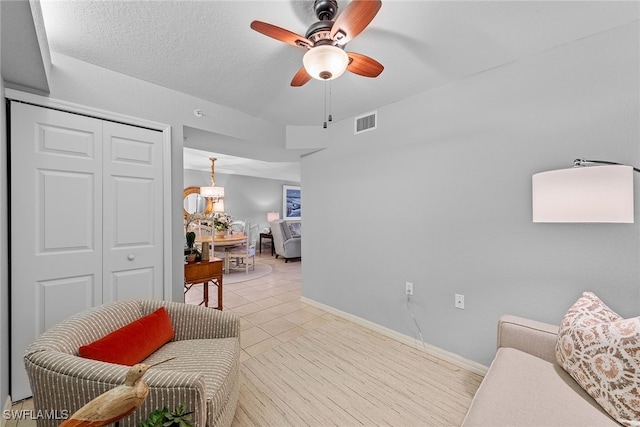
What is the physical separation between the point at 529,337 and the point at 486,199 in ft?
3.22

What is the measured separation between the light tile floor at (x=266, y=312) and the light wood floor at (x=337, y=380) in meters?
0.01

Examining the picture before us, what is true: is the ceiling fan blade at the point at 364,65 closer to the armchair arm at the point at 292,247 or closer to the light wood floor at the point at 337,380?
the light wood floor at the point at 337,380

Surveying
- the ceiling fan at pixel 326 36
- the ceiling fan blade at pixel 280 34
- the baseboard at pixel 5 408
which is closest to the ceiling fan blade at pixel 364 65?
the ceiling fan at pixel 326 36

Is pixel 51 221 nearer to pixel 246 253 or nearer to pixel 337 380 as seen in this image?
pixel 337 380

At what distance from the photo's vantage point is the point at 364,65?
157 cm

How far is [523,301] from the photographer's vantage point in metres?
1.86

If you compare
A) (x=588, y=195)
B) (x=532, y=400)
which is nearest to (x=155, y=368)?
(x=532, y=400)

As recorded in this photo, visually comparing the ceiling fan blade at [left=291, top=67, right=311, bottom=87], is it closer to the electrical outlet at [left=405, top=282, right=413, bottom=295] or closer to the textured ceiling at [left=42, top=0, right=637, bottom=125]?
the textured ceiling at [left=42, top=0, right=637, bottom=125]

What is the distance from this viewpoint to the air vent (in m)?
2.74

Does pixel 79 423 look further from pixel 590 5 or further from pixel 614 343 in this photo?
pixel 590 5

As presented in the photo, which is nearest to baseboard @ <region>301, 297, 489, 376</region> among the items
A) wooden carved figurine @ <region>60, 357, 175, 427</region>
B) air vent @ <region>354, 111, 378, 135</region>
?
air vent @ <region>354, 111, 378, 135</region>

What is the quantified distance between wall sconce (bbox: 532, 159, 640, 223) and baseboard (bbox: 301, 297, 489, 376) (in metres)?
1.35

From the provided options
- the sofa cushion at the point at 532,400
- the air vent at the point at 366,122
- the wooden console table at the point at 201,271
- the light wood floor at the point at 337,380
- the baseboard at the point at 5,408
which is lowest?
the light wood floor at the point at 337,380

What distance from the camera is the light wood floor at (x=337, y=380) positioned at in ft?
5.28
